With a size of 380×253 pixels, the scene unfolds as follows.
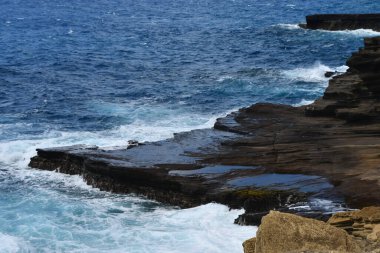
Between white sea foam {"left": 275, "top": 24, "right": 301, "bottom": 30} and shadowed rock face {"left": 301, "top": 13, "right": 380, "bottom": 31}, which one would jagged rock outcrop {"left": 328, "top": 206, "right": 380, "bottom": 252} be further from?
white sea foam {"left": 275, "top": 24, "right": 301, "bottom": 30}

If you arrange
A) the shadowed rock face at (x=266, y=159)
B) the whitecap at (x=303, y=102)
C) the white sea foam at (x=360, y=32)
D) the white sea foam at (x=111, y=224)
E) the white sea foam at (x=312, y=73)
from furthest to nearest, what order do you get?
the white sea foam at (x=360, y=32) → the white sea foam at (x=312, y=73) → the whitecap at (x=303, y=102) → the shadowed rock face at (x=266, y=159) → the white sea foam at (x=111, y=224)

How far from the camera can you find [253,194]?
2692cm

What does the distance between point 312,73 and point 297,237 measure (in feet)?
156

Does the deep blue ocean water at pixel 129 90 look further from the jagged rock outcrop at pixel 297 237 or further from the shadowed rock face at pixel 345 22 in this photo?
the jagged rock outcrop at pixel 297 237

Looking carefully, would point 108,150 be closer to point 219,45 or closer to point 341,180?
point 341,180

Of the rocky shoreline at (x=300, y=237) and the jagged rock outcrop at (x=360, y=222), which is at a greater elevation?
the rocky shoreline at (x=300, y=237)

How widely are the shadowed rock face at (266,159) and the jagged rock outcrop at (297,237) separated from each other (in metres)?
9.86

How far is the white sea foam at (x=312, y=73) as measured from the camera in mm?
57466

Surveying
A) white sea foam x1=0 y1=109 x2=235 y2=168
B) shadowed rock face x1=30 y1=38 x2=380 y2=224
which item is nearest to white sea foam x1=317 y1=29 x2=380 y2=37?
white sea foam x1=0 y1=109 x2=235 y2=168

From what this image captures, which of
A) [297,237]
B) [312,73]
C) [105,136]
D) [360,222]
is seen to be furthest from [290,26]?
[297,237]

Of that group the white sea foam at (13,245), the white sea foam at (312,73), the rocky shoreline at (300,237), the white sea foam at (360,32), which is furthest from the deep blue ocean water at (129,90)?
the rocky shoreline at (300,237)

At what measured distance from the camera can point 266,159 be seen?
30.1 meters

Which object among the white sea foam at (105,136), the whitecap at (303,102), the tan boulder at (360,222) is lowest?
the white sea foam at (105,136)

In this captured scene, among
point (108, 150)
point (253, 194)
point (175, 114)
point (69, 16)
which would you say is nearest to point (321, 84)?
point (175, 114)
